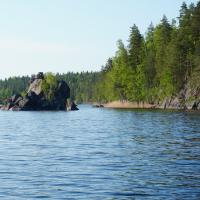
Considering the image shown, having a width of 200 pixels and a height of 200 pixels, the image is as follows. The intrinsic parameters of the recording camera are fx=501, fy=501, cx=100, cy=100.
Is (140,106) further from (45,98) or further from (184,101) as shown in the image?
(184,101)

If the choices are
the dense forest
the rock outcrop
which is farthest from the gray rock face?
the rock outcrop

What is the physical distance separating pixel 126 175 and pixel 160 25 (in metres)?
127

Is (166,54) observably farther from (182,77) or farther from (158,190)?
(158,190)

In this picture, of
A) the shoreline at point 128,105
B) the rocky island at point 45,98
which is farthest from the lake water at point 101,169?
the rocky island at point 45,98

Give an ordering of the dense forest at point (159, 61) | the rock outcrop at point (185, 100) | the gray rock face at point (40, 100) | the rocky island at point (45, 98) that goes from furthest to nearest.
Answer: the rocky island at point (45, 98), the gray rock face at point (40, 100), the dense forest at point (159, 61), the rock outcrop at point (185, 100)

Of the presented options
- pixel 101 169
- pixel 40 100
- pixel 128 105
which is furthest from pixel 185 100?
pixel 101 169

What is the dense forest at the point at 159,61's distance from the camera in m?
124

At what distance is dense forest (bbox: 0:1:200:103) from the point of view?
12423cm

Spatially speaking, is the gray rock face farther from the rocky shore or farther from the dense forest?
the rocky shore

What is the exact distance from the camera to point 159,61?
13738cm

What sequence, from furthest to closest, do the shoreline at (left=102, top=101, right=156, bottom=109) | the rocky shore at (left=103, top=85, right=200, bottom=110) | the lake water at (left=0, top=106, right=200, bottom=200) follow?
the shoreline at (left=102, top=101, right=156, bottom=109) < the rocky shore at (left=103, top=85, right=200, bottom=110) < the lake water at (left=0, top=106, right=200, bottom=200)

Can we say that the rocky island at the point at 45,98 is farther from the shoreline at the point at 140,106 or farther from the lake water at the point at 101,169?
the lake water at the point at 101,169

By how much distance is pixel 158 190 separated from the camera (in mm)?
22422

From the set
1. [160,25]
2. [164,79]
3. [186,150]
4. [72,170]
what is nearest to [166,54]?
[164,79]
